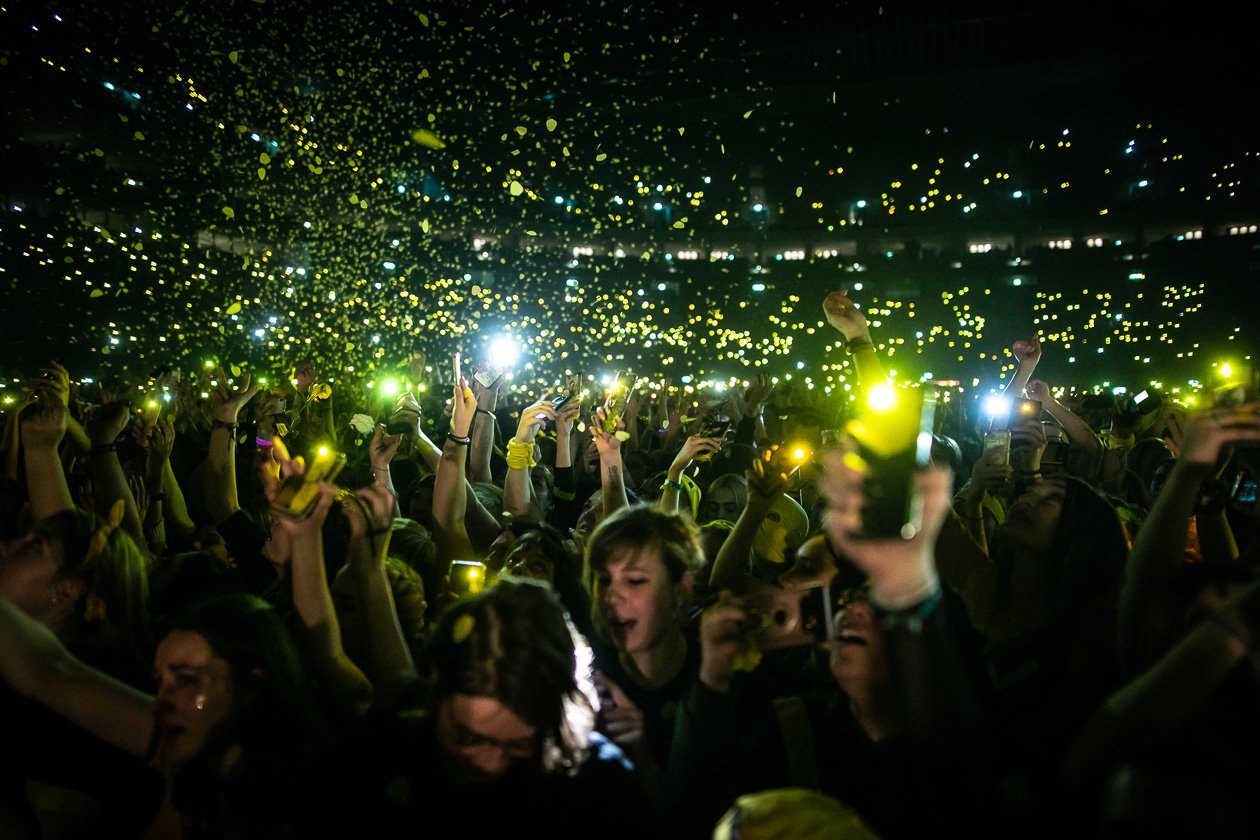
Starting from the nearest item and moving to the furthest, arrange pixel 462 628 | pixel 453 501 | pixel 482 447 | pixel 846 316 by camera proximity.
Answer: pixel 462 628
pixel 846 316
pixel 453 501
pixel 482 447

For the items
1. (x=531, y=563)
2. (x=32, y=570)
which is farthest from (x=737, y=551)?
(x=32, y=570)

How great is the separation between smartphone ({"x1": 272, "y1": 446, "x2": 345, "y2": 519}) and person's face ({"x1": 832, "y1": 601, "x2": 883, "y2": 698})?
163 cm

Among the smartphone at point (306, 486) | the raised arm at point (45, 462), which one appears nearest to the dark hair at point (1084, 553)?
the smartphone at point (306, 486)

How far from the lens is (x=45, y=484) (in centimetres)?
321

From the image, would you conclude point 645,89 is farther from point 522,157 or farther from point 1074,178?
point 1074,178

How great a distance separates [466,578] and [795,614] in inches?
58.9

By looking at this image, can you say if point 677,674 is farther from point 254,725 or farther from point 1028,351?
point 1028,351

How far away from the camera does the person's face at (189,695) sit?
196 centimetres

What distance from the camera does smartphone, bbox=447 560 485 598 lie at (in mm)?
3279

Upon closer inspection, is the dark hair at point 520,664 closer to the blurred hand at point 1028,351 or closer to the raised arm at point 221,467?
the raised arm at point 221,467

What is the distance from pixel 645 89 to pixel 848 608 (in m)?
28.9

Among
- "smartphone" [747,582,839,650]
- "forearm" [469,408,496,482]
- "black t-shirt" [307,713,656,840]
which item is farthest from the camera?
"forearm" [469,408,496,482]

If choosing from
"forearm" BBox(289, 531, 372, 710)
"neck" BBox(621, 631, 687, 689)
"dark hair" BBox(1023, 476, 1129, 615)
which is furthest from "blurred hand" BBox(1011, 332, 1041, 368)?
"forearm" BBox(289, 531, 372, 710)

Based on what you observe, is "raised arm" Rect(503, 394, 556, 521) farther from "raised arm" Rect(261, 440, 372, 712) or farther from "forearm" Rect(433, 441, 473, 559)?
"raised arm" Rect(261, 440, 372, 712)
